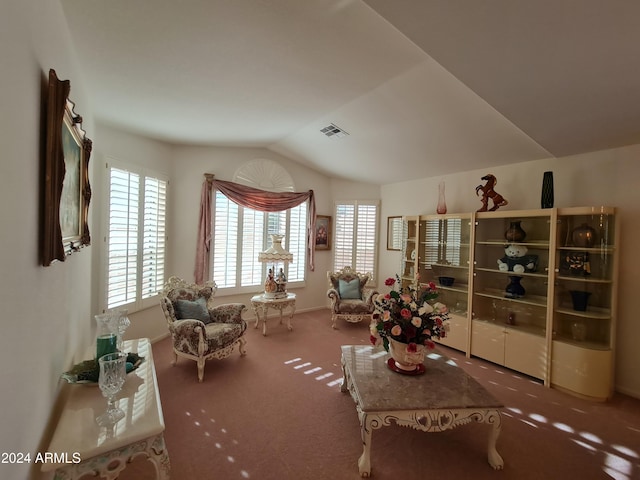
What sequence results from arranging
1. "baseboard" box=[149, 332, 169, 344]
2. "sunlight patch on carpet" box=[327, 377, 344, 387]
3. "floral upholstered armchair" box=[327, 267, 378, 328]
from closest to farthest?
1. "sunlight patch on carpet" box=[327, 377, 344, 387]
2. "baseboard" box=[149, 332, 169, 344]
3. "floral upholstered armchair" box=[327, 267, 378, 328]

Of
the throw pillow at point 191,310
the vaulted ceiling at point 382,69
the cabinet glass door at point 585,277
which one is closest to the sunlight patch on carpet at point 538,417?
the cabinet glass door at point 585,277

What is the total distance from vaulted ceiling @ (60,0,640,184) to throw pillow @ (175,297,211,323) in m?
2.18

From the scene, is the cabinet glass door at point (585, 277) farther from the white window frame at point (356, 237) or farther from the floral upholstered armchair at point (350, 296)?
the white window frame at point (356, 237)

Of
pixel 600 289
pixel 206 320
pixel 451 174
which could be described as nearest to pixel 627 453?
pixel 600 289

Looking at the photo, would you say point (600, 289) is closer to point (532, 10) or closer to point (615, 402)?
point (615, 402)

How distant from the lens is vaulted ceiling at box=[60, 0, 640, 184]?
1.66 m

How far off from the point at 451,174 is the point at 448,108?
71.4 inches

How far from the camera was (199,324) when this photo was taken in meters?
2.95

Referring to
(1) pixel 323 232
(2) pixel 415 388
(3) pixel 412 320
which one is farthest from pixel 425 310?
(1) pixel 323 232

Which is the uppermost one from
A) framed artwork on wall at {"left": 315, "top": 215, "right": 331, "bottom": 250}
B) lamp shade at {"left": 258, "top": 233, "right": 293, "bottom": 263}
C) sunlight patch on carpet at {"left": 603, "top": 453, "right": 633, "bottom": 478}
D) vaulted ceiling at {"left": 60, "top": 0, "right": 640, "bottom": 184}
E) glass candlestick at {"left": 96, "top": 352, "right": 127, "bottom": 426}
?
vaulted ceiling at {"left": 60, "top": 0, "right": 640, "bottom": 184}

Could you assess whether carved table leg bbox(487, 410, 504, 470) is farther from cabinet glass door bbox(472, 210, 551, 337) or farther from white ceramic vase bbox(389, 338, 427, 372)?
cabinet glass door bbox(472, 210, 551, 337)

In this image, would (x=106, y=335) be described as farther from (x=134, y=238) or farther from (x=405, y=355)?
(x=405, y=355)

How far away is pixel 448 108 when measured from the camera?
9.16ft

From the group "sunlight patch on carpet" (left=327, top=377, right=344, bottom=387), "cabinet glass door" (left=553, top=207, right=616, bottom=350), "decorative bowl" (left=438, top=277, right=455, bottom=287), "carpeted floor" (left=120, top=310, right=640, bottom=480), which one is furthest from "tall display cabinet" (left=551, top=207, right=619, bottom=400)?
"sunlight patch on carpet" (left=327, top=377, right=344, bottom=387)
